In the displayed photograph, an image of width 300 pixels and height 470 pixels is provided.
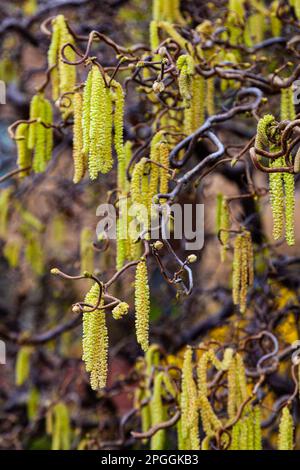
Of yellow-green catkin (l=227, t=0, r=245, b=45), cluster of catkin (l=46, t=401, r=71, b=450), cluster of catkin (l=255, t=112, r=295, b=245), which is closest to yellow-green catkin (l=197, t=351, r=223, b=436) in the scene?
cluster of catkin (l=255, t=112, r=295, b=245)

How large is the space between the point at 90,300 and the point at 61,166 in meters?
3.71

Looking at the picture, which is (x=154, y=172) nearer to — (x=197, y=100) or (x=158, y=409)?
(x=197, y=100)

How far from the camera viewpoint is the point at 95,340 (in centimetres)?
169

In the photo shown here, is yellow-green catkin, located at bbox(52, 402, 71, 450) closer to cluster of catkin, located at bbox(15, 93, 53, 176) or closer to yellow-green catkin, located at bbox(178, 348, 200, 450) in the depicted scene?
yellow-green catkin, located at bbox(178, 348, 200, 450)

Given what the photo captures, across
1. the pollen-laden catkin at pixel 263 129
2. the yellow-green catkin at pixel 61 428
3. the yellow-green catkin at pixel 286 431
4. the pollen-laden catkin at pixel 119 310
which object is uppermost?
the pollen-laden catkin at pixel 263 129

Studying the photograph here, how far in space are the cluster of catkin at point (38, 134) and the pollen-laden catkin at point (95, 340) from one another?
89 cm

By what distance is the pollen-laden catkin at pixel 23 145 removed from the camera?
2.46 metres

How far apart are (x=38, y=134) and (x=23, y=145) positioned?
0.11 meters

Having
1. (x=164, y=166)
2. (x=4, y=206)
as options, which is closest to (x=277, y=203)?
(x=164, y=166)

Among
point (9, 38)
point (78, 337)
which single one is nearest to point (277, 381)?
point (78, 337)

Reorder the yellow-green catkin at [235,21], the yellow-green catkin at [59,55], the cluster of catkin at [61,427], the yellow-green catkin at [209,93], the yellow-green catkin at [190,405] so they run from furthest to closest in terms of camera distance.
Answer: the cluster of catkin at [61,427]
the yellow-green catkin at [235,21]
the yellow-green catkin at [209,93]
the yellow-green catkin at [59,55]
the yellow-green catkin at [190,405]

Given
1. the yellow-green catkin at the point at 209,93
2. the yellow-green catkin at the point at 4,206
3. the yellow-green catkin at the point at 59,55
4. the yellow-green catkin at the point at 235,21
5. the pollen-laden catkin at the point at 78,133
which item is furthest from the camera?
the yellow-green catkin at the point at 4,206

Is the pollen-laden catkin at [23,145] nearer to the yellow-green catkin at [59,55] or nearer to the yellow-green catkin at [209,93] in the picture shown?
the yellow-green catkin at [59,55]

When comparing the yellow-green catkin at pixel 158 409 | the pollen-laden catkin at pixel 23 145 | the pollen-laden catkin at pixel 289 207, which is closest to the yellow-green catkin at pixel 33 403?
the yellow-green catkin at pixel 158 409
